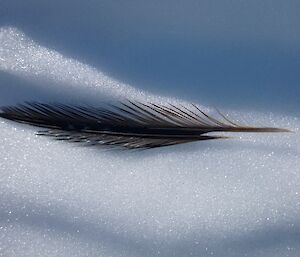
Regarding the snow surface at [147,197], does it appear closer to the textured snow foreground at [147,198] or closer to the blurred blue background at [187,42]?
the textured snow foreground at [147,198]

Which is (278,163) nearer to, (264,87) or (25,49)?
(264,87)

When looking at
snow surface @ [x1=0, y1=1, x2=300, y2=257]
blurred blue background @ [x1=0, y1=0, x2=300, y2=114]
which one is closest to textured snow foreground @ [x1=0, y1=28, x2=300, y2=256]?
snow surface @ [x1=0, y1=1, x2=300, y2=257]

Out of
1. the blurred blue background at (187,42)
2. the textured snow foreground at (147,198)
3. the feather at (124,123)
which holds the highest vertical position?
the blurred blue background at (187,42)

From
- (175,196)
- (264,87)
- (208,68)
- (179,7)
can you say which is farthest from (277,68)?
(175,196)

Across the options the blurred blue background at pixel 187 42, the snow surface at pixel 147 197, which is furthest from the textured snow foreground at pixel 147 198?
the blurred blue background at pixel 187 42

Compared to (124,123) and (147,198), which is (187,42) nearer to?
(124,123)

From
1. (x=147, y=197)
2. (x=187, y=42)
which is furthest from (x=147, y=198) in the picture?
(x=187, y=42)

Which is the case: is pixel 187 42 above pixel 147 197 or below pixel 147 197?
above
